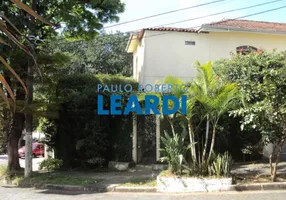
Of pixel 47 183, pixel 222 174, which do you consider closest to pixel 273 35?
pixel 222 174

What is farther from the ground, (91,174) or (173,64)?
(173,64)

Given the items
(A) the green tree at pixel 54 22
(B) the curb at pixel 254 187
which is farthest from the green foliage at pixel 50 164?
(B) the curb at pixel 254 187

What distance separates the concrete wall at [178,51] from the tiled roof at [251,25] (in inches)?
17.0

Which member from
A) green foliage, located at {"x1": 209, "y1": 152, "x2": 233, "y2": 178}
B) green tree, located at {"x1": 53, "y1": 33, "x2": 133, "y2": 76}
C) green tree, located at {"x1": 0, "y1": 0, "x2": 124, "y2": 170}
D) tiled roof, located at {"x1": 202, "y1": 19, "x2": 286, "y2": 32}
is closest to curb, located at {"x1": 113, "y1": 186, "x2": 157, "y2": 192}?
green foliage, located at {"x1": 209, "y1": 152, "x2": 233, "y2": 178}

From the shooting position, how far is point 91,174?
Answer: 12.4 m

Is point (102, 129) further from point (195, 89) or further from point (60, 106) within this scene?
point (195, 89)

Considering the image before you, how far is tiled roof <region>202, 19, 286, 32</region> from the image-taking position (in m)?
16.9

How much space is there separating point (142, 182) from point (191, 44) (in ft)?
29.6

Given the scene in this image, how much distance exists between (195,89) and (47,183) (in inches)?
222

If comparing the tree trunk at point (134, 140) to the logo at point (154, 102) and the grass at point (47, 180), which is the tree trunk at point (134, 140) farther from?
the grass at point (47, 180)

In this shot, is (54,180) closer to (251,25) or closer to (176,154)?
(176,154)

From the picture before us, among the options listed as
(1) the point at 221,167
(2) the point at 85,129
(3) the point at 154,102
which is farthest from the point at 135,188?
(2) the point at 85,129

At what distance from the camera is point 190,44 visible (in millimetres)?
16719

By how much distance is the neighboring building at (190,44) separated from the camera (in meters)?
16.2
